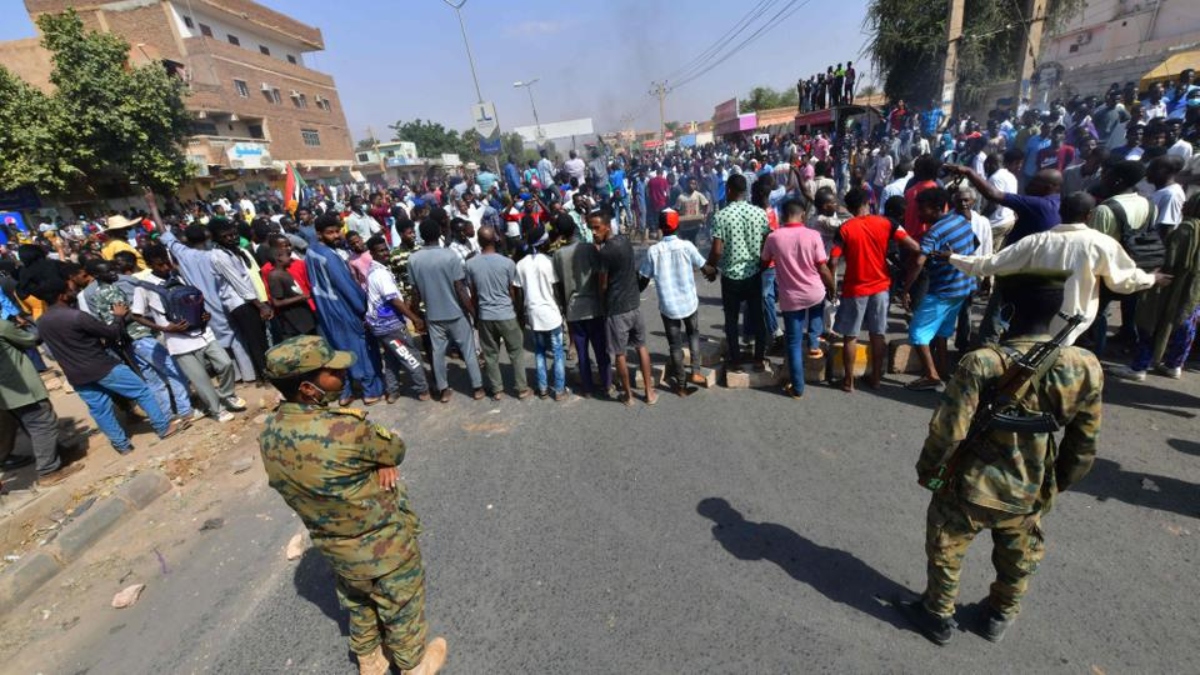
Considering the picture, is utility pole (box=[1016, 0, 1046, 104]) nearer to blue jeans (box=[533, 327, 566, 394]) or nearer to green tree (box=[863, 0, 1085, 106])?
green tree (box=[863, 0, 1085, 106])

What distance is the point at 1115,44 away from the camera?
36.8 meters

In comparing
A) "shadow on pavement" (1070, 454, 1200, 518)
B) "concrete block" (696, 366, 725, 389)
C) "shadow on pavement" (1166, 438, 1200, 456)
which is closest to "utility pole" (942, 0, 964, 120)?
"shadow on pavement" (1166, 438, 1200, 456)

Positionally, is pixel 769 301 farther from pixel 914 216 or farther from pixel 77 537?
pixel 77 537

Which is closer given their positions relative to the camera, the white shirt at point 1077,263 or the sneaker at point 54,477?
the white shirt at point 1077,263

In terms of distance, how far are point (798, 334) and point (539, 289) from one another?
250 cm

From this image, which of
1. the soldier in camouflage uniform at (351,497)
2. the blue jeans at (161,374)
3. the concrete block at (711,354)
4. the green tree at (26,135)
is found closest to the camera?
the soldier in camouflage uniform at (351,497)

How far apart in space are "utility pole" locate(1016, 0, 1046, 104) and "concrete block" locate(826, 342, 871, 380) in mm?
22916

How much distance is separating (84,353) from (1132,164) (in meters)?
9.32

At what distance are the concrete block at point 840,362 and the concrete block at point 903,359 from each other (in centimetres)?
25

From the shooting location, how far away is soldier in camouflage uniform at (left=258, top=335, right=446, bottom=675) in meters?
2.11

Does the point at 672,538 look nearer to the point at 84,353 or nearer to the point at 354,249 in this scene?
the point at 354,249

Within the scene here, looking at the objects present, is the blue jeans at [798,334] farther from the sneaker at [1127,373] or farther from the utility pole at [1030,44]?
the utility pole at [1030,44]

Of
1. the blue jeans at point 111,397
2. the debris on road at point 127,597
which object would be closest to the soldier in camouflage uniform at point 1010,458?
the debris on road at point 127,597

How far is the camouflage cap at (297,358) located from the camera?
203cm
